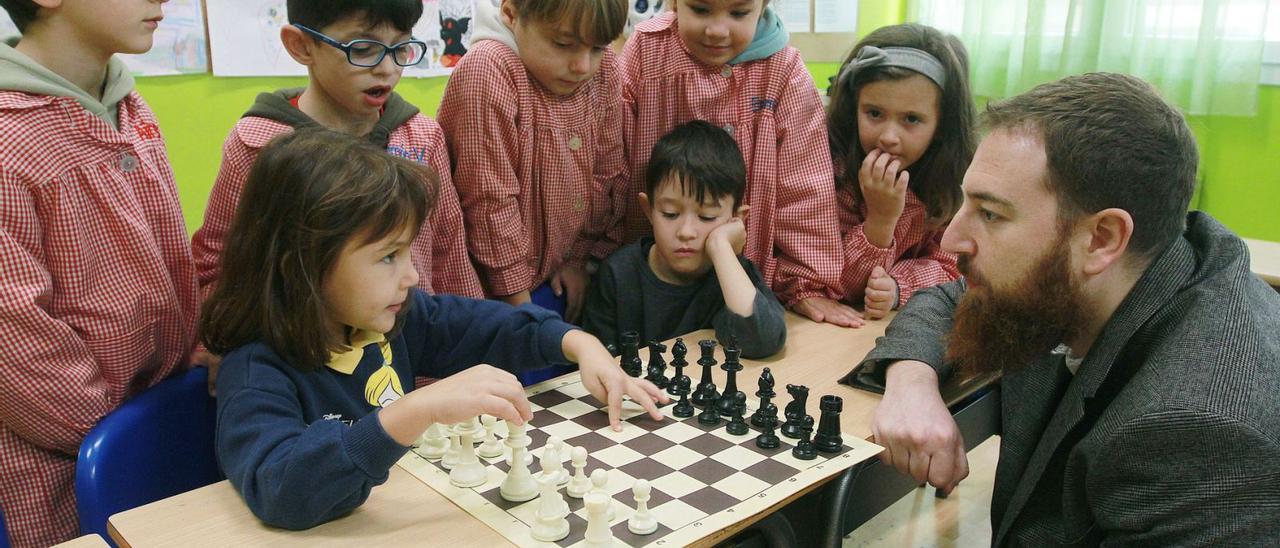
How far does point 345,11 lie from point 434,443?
99cm

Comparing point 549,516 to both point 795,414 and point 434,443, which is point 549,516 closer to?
point 434,443

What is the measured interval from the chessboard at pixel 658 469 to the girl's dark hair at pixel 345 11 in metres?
0.89

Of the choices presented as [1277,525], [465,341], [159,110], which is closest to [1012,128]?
[1277,525]

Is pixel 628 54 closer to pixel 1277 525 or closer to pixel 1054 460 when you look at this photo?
pixel 1054 460

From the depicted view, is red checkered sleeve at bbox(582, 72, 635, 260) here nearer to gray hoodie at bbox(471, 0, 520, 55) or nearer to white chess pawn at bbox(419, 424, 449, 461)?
gray hoodie at bbox(471, 0, 520, 55)

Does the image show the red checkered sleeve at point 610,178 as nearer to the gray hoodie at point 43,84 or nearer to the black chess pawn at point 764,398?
the black chess pawn at point 764,398

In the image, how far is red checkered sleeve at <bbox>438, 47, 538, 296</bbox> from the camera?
2.22 metres

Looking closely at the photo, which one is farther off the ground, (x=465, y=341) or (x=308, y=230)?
(x=308, y=230)

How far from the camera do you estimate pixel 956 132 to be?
264 cm

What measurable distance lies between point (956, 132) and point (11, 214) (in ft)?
7.68

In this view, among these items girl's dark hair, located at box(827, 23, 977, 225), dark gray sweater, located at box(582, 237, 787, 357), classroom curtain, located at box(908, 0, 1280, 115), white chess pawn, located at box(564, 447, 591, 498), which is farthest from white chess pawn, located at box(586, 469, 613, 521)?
classroom curtain, located at box(908, 0, 1280, 115)

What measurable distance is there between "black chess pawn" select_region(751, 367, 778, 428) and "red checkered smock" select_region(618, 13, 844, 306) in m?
0.82

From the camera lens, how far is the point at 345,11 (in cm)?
192

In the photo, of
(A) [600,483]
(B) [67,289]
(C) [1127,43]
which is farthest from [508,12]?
(C) [1127,43]
